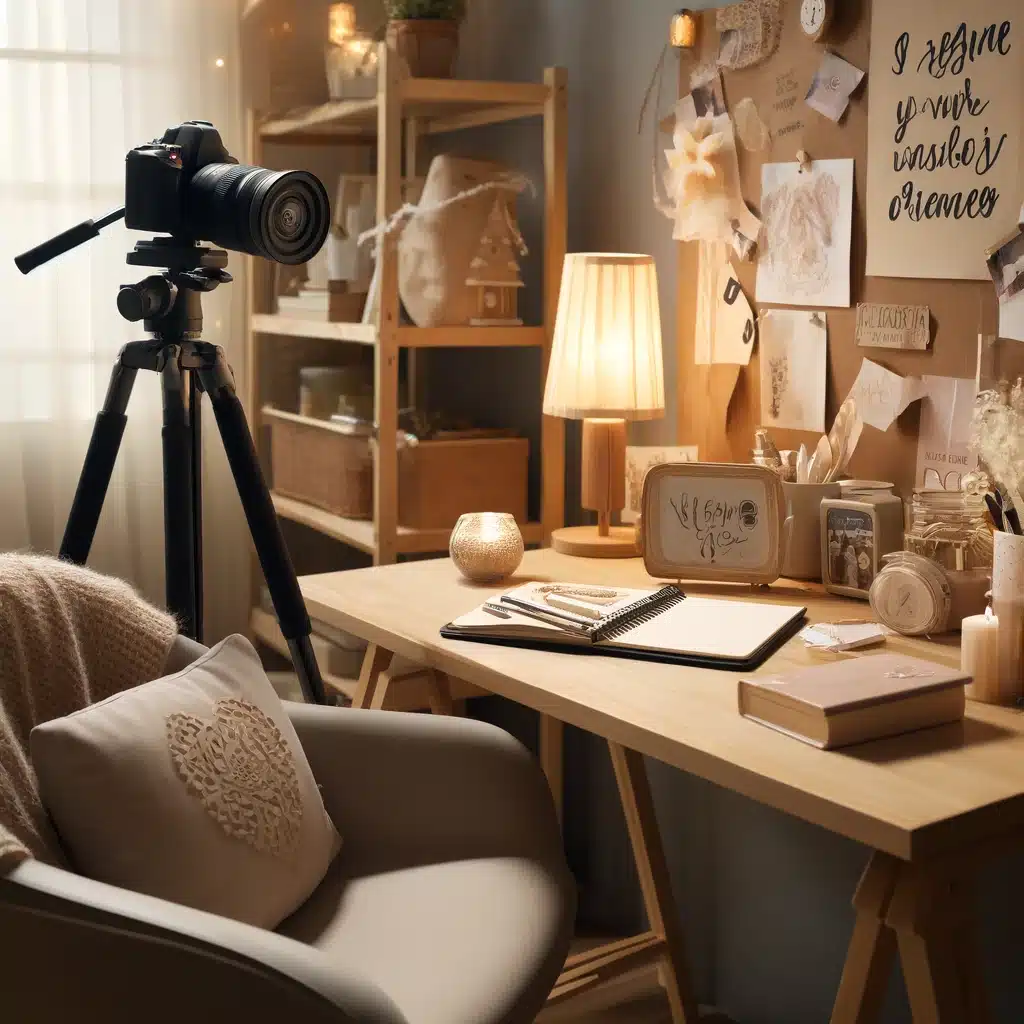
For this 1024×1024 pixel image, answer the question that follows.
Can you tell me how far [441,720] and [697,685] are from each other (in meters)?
0.31

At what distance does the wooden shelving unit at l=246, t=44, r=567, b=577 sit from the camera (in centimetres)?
230

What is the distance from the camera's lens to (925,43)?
181cm

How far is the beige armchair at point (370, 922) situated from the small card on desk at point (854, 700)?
32 centimetres

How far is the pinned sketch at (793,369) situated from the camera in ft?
6.69

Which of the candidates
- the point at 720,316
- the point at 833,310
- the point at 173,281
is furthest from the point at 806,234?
the point at 173,281

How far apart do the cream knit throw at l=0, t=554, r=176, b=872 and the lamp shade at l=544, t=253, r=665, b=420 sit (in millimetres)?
752

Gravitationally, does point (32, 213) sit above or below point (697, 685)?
above

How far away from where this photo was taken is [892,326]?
6.25ft

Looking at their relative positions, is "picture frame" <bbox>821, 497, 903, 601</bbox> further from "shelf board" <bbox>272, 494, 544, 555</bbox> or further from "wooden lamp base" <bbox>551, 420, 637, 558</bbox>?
"shelf board" <bbox>272, 494, 544, 555</bbox>

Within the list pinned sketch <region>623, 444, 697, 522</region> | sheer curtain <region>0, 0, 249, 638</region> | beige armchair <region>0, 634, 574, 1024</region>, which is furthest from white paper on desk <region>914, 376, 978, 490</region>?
sheer curtain <region>0, 0, 249, 638</region>

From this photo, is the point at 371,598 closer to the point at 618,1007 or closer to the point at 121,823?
the point at 121,823

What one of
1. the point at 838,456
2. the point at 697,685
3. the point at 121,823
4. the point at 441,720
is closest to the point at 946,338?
the point at 838,456

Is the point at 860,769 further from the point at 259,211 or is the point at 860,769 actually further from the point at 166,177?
the point at 166,177

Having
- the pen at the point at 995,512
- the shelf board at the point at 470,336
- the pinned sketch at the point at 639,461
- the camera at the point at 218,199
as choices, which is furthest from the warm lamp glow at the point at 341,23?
the pen at the point at 995,512
